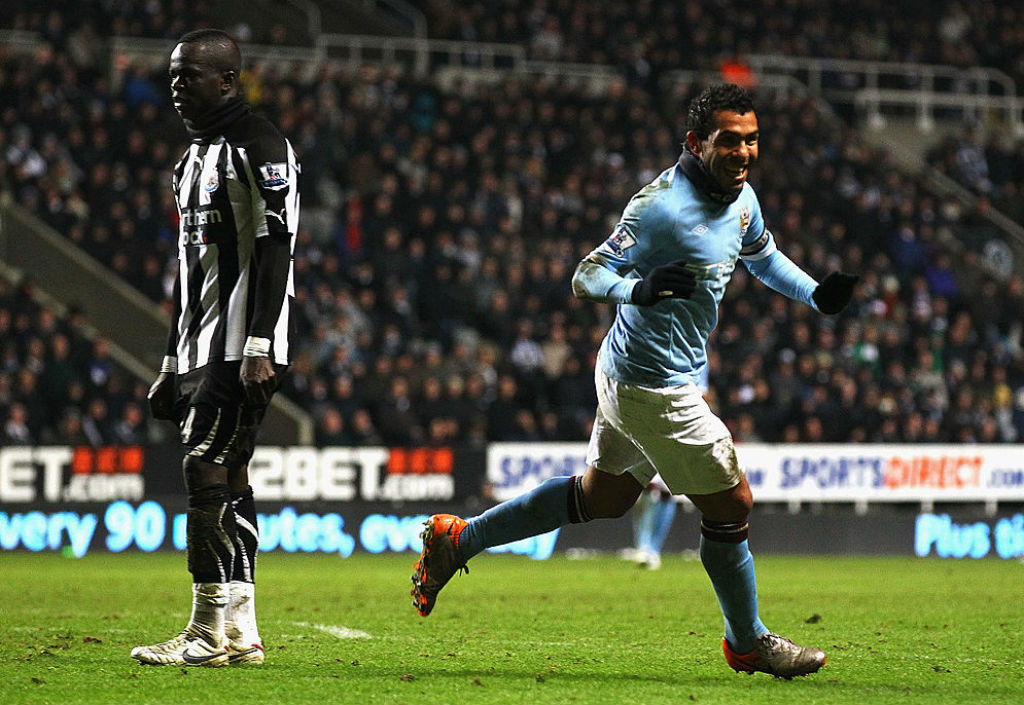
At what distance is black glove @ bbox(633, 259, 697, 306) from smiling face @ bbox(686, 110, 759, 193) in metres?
0.57

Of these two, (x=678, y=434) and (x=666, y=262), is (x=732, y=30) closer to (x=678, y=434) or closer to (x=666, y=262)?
(x=666, y=262)

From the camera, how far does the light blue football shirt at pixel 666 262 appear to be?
5840mm

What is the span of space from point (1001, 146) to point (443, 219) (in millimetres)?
11207

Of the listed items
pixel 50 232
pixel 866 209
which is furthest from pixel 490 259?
pixel 866 209

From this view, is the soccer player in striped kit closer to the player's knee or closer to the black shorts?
the black shorts

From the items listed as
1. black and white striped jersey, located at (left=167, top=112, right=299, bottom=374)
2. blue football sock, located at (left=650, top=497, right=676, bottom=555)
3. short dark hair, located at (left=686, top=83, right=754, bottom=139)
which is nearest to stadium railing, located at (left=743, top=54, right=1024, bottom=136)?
blue football sock, located at (left=650, top=497, right=676, bottom=555)

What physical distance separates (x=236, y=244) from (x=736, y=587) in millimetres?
2299

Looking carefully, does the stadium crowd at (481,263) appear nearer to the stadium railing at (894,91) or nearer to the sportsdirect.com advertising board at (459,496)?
the sportsdirect.com advertising board at (459,496)

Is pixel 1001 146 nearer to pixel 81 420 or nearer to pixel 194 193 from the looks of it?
pixel 81 420

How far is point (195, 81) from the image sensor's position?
232 inches

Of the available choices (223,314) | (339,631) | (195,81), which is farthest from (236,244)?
(339,631)

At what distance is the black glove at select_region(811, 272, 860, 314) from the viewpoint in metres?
5.92

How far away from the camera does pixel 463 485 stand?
57.5 ft

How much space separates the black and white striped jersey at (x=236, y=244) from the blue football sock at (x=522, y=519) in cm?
107
